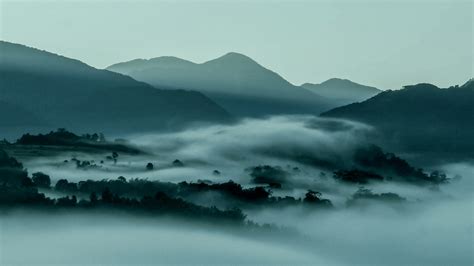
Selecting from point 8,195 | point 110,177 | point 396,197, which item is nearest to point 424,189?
point 396,197

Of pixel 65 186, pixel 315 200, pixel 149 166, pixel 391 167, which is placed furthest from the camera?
pixel 391 167

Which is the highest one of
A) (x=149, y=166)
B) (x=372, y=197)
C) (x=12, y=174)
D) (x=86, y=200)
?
(x=372, y=197)

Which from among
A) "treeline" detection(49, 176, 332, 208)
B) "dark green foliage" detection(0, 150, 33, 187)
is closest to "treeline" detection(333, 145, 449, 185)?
"treeline" detection(49, 176, 332, 208)

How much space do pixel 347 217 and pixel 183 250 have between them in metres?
50.4

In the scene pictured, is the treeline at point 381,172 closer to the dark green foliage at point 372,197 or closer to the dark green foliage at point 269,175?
the dark green foliage at point 372,197

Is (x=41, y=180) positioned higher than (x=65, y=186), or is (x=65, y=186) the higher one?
(x=41, y=180)

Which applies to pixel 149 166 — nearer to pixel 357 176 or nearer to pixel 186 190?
pixel 186 190

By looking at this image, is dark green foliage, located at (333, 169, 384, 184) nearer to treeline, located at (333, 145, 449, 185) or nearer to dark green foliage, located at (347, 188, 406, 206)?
treeline, located at (333, 145, 449, 185)

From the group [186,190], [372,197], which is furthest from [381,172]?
[186,190]

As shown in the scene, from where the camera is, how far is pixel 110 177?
87312mm

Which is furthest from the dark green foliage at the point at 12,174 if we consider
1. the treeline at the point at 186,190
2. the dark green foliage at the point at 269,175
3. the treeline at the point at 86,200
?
the dark green foliage at the point at 269,175

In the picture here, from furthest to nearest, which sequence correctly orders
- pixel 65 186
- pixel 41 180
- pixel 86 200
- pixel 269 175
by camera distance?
pixel 269 175
pixel 41 180
pixel 65 186
pixel 86 200

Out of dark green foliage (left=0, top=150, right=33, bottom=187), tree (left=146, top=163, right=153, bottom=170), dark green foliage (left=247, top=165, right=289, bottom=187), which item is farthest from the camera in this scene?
dark green foliage (left=247, top=165, right=289, bottom=187)

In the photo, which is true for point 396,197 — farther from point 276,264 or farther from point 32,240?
point 32,240
